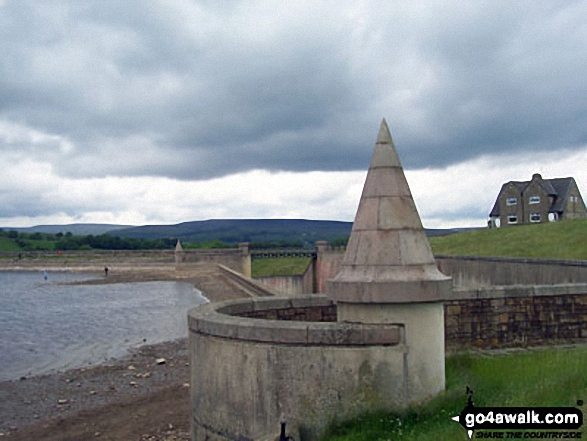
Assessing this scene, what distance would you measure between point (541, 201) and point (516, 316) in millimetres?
53191

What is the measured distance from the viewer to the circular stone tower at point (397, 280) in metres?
7.76

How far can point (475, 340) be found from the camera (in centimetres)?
1107

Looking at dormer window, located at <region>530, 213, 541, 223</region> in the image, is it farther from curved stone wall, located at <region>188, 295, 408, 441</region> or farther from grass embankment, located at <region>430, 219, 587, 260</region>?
curved stone wall, located at <region>188, 295, 408, 441</region>

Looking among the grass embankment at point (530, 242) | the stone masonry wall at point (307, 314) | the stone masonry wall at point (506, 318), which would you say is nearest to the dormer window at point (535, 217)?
the grass embankment at point (530, 242)

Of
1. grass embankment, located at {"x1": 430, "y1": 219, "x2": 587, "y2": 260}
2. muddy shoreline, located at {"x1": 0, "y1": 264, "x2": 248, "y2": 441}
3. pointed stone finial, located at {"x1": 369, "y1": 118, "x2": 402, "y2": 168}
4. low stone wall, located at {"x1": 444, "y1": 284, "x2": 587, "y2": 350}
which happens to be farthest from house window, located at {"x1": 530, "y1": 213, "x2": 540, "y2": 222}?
pointed stone finial, located at {"x1": 369, "y1": 118, "x2": 402, "y2": 168}

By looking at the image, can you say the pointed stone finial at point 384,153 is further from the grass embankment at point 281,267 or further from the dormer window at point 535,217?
the grass embankment at point 281,267

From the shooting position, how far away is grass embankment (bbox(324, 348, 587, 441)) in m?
6.84

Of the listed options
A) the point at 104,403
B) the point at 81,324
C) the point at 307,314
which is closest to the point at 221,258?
the point at 81,324

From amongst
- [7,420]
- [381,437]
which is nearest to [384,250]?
[381,437]

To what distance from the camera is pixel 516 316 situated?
11359mm

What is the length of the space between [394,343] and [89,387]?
12693 millimetres

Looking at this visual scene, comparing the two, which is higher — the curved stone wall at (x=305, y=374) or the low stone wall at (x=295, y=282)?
the curved stone wall at (x=305, y=374)

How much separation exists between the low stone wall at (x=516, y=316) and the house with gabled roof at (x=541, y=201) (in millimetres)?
51466

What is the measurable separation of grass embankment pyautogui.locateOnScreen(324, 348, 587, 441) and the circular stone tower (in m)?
0.30
